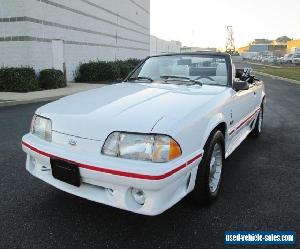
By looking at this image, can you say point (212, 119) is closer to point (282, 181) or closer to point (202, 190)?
point (202, 190)

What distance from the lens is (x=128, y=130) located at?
2.73 m

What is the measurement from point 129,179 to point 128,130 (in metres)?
0.40

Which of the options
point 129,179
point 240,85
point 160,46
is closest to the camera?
point 129,179

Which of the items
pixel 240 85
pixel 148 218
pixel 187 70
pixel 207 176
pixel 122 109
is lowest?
pixel 148 218

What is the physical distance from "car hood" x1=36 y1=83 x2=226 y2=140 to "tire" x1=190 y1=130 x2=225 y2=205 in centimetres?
42

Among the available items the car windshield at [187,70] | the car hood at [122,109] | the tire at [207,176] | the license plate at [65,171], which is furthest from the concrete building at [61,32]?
the tire at [207,176]

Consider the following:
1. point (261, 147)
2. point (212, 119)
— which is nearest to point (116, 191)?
point (212, 119)

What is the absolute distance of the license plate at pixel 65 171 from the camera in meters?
2.86

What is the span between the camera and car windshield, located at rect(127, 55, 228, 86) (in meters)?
4.30

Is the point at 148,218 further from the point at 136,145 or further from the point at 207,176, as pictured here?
the point at 136,145

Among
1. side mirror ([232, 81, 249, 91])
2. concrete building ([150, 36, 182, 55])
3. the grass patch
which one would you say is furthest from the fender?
concrete building ([150, 36, 182, 55])

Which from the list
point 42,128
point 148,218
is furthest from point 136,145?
point 42,128

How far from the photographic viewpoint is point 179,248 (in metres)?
2.76

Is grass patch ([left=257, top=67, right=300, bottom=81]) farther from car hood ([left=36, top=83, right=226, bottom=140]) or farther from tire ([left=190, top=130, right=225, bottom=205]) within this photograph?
car hood ([left=36, top=83, right=226, bottom=140])
